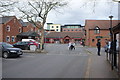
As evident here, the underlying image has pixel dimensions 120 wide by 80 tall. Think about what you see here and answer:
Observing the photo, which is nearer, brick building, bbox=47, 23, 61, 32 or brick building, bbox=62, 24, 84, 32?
brick building, bbox=62, 24, 84, 32

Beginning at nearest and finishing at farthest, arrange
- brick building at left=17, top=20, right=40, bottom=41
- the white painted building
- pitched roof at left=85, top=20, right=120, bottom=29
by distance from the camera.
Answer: brick building at left=17, top=20, right=40, bottom=41 → pitched roof at left=85, top=20, right=120, bottom=29 → the white painted building

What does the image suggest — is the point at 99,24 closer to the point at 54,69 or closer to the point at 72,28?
the point at 54,69

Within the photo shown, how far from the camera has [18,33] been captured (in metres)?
46.1

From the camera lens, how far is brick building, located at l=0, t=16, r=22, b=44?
3809 centimetres

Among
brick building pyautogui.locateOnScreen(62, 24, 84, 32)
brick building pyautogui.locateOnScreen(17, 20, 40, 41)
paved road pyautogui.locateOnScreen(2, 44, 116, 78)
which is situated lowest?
paved road pyautogui.locateOnScreen(2, 44, 116, 78)

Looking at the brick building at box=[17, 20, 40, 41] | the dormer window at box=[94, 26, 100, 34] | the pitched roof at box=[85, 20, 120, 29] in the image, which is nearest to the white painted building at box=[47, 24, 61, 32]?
the brick building at box=[17, 20, 40, 41]

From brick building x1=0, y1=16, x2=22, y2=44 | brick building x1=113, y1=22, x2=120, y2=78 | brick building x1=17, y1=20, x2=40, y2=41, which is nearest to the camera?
brick building x1=113, y1=22, x2=120, y2=78

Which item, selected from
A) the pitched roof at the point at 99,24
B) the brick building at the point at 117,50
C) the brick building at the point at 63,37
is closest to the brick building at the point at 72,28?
the brick building at the point at 63,37

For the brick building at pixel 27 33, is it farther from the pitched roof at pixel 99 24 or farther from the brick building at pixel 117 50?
the brick building at pixel 117 50

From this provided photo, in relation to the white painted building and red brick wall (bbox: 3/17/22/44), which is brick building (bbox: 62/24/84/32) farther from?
red brick wall (bbox: 3/17/22/44)

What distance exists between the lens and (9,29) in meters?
40.8

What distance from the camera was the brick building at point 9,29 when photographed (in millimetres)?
38094

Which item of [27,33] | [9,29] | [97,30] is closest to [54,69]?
[9,29]

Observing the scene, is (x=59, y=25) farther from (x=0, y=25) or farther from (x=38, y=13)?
(x=38, y=13)
